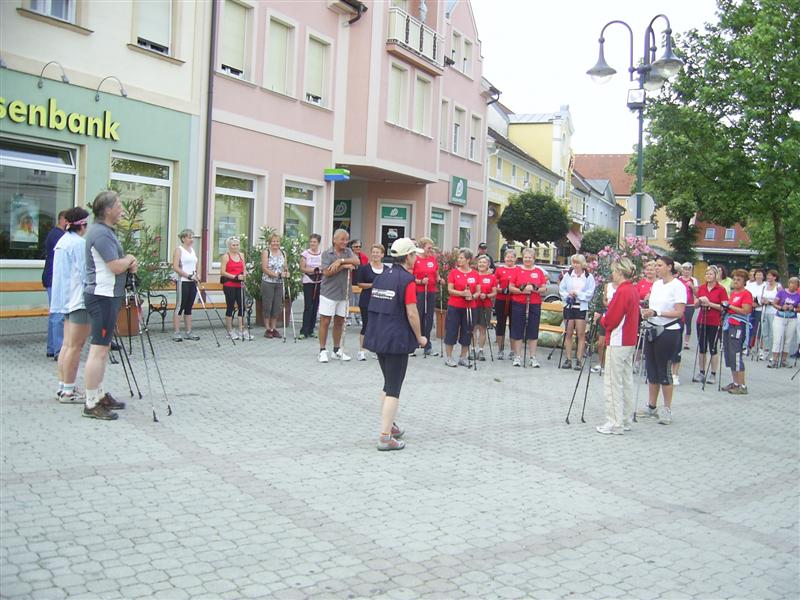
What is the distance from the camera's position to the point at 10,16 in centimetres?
1325

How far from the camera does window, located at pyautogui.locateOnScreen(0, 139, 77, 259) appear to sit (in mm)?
13633

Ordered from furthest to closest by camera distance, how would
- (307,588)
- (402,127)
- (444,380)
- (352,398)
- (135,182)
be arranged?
(402,127) → (135,182) → (444,380) → (352,398) → (307,588)

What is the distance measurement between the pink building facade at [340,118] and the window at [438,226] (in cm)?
7

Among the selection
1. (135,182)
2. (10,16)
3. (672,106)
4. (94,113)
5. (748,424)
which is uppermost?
(672,106)

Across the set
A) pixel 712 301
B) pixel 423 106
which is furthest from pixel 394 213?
pixel 712 301

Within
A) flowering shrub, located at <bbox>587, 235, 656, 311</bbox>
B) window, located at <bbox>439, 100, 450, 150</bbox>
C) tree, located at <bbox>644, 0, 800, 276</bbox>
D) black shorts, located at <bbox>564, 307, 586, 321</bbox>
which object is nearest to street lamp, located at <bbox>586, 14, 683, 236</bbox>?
flowering shrub, located at <bbox>587, 235, 656, 311</bbox>

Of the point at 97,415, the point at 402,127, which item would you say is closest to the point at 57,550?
the point at 97,415

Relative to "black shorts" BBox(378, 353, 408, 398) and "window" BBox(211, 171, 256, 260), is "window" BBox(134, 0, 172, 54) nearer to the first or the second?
"window" BBox(211, 171, 256, 260)

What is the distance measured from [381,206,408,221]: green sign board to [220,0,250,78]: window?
974 cm

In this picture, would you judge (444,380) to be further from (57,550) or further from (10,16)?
(10,16)

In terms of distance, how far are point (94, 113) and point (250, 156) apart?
4771 mm

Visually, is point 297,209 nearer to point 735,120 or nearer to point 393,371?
point 393,371

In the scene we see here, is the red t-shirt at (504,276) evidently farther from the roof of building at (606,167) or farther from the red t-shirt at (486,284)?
the roof of building at (606,167)

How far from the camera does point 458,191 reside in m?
30.6
